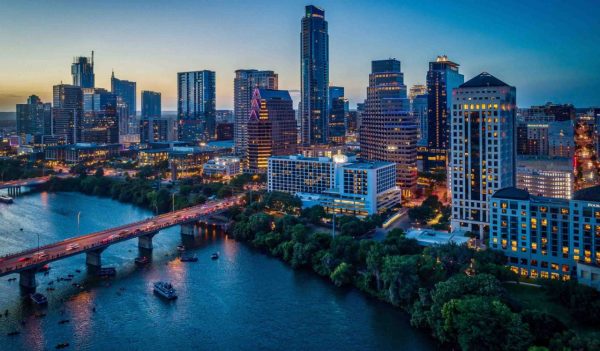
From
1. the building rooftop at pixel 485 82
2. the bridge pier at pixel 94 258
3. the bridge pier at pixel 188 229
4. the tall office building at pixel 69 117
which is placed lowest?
the bridge pier at pixel 94 258

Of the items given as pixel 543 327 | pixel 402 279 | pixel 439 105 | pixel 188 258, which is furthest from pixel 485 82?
pixel 439 105

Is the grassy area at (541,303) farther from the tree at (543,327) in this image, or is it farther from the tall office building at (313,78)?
the tall office building at (313,78)

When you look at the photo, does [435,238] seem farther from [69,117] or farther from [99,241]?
[69,117]

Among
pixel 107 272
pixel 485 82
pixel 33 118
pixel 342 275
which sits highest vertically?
pixel 33 118

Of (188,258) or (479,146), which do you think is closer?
(188,258)

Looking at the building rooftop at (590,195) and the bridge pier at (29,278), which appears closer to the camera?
the building rooftop at (590,195)

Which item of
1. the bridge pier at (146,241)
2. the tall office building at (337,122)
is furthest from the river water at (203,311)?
the tall office building at (337,122)

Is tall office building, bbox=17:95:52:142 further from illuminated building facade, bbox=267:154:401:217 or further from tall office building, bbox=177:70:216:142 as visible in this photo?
illuminated building facade, bbox=267:154:401:217
